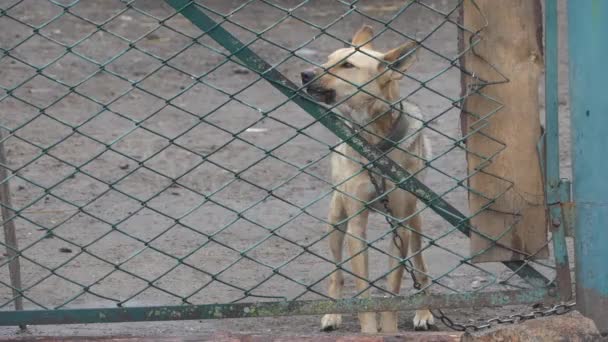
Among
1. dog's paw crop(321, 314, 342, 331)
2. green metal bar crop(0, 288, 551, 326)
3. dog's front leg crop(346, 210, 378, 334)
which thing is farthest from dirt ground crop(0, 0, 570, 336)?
dog's front leg crop(346, 210, 378, 334)

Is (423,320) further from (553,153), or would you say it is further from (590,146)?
(590,146)

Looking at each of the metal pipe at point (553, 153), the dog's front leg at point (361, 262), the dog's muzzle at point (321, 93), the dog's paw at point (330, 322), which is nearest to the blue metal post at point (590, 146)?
the metal pipe at point (553, 153)

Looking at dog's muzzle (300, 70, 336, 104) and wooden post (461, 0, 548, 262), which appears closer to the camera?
A: wooden post (461, 0, 548, 262)

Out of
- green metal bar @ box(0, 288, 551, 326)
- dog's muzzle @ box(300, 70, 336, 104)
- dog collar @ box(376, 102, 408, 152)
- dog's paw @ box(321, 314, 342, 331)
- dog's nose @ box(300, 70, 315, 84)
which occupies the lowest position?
green metal bar @ box(0, 288, 551, 326)

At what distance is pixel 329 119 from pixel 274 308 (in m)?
0.63

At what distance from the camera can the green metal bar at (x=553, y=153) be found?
3.17m

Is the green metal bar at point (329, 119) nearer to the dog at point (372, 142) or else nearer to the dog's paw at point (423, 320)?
the dog at point (372, 142)

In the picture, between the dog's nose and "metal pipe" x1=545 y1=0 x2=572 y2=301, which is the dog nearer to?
the dog's nose

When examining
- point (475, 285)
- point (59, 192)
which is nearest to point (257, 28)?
point (59, 192)

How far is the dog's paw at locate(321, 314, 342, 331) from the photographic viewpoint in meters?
4.81

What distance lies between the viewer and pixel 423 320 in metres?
4.84

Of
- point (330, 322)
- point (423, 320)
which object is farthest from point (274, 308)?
point (423, 320)

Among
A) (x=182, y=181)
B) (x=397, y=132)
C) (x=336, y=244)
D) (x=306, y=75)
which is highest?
(x=182, y=181)

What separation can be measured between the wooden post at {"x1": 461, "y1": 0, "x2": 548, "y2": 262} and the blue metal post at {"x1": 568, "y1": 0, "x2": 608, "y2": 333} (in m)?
0.14
